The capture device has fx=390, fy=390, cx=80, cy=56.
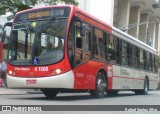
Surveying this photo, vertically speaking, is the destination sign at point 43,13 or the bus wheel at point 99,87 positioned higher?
the destination sign at point 43,13

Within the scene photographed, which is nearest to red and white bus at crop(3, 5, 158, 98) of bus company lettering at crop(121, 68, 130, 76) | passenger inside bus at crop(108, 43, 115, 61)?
passenger inside bus at crop(108, 43, 115, 61)

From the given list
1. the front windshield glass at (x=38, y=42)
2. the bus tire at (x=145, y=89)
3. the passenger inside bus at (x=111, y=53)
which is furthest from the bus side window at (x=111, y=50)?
the bus tire at (x=145, y=89)

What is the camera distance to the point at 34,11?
43.0ft

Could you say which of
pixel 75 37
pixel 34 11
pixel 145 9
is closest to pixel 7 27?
pixel 34 11

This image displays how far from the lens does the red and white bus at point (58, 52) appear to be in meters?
12.0

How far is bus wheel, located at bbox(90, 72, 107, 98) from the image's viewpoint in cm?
1400

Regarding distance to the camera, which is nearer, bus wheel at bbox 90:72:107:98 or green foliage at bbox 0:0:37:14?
bus wheel at bbox 90:72:107:98

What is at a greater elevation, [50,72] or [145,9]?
[145,9]

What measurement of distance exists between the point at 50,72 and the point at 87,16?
9.15ft

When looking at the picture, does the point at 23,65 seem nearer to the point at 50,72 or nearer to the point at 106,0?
the point at 50,72

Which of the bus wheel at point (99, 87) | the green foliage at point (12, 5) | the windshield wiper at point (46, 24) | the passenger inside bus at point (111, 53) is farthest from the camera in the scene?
the green foliage at point (12, 5)

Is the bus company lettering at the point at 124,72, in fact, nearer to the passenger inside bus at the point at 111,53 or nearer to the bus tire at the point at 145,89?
the passenger inside bus at the point at 111,53

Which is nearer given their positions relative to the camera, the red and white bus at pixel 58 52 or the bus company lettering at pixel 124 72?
the red and white bus at pixel 58 52

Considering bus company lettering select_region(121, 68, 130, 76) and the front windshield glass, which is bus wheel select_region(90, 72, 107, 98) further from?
the front windshield glass
